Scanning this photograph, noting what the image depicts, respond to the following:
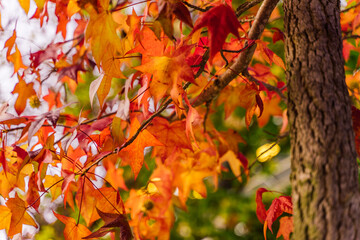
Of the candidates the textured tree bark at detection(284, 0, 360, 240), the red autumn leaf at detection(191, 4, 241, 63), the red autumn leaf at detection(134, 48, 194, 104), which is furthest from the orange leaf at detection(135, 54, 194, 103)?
the textured tree bark at detection(284, 0, 360, 240)

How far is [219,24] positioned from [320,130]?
8.8 inches

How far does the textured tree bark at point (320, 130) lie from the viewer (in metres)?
0.44

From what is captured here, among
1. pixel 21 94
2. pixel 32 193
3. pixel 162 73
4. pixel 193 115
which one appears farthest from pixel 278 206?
pixel 21 94

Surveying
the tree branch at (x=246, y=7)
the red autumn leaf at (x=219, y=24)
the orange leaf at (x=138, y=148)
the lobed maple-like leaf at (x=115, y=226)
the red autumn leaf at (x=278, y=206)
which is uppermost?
the tree branch at (x=246, y=7)

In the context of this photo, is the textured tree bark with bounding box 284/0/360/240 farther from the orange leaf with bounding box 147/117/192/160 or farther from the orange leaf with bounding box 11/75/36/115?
the orange leaf with bounding box 11/75/36/115

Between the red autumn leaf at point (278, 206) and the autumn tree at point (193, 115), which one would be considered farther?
the red autumn leaf at point (278, 206)

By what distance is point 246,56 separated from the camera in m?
0.73

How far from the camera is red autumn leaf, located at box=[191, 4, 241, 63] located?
0.51m

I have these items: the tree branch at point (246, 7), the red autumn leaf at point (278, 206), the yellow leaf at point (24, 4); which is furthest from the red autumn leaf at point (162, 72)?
the yellow leaf at point (24, 4)

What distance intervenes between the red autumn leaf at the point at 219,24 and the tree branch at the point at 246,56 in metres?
0.18

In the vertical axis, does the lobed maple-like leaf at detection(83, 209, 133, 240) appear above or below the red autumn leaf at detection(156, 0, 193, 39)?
below

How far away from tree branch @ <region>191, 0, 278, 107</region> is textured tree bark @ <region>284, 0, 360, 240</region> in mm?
116

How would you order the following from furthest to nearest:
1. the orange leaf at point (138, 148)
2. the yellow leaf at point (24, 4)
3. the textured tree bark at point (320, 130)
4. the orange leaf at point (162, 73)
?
1. the yellow leaf at point (24, 4)
2. the orange leaf at point (138, 148)
3. the orange leaf at point (162, 73)
4. the textured tree bark at point (320, 130)

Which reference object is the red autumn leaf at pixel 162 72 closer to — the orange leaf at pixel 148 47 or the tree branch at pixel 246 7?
the orange leaf at pixel 148 47
